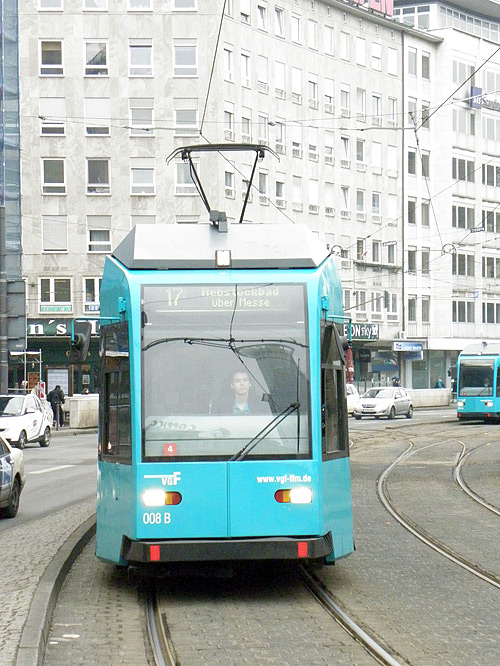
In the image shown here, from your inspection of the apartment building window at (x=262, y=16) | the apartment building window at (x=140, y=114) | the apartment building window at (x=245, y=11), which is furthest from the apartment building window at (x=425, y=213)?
the apartment building window at (x=140, y=114)

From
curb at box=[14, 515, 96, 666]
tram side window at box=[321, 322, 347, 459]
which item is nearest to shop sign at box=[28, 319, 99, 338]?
curb at box=[14, 515, 96, 666]

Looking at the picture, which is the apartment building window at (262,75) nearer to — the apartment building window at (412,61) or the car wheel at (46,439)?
the apartment building window at (412,61)

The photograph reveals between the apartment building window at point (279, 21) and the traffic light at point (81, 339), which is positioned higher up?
the apartment building window at point (279, 21)

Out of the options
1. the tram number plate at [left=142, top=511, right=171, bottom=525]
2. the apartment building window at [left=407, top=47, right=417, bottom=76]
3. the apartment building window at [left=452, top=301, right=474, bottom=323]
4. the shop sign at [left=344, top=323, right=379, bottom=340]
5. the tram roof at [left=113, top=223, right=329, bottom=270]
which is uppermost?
the apartment building window at [left=407, top=47, right=417, bottom=76]

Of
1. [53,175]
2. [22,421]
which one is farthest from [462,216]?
[22,421]

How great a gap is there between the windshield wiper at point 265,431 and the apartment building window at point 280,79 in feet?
178

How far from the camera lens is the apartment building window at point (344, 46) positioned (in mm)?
66562

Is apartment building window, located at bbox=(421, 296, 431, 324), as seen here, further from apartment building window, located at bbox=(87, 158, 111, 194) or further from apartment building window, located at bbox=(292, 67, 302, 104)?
apartment building window, located at bbox=(87, 158, 111, 194)

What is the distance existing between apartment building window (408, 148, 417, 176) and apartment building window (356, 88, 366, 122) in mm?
4934

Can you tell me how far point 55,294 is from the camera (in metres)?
57.0

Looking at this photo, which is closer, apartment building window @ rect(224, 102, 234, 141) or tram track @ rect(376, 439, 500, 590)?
tram track @ rect(376, 439, 500, 590)

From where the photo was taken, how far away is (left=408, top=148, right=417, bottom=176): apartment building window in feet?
236

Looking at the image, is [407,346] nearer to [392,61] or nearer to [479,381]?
[392,61]

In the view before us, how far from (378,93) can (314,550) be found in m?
62.5
